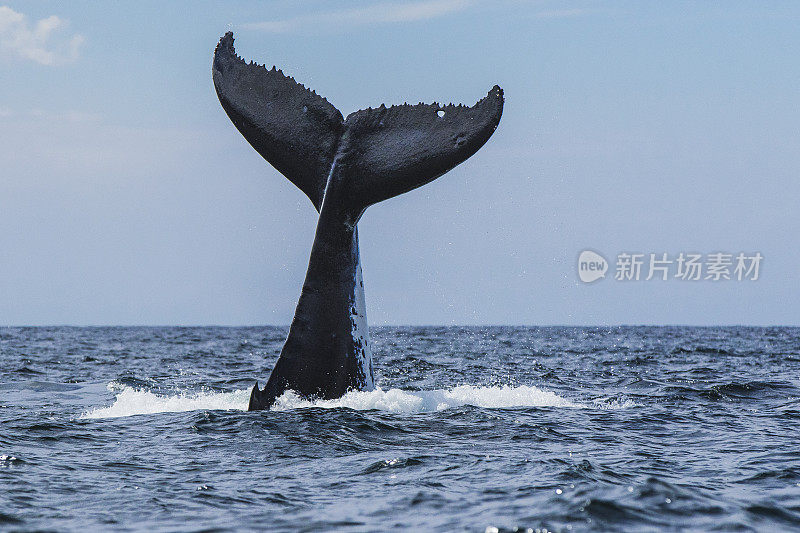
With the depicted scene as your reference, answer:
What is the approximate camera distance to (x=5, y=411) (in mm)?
10906

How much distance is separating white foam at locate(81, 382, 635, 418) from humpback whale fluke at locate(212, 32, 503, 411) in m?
0.14

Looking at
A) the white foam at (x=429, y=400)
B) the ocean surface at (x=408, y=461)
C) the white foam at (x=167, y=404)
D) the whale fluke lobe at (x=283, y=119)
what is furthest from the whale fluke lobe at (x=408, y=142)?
the white foam at (x=167, y=404)

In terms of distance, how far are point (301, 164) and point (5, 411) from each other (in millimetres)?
4770

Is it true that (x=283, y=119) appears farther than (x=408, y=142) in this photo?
Yes

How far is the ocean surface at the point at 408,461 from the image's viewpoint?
564 centimetres

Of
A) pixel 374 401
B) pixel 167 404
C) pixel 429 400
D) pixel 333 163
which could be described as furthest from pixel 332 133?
pixel 167 404

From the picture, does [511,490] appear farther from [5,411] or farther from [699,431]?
[5,411]

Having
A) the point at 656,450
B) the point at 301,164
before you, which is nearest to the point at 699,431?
the point at 656,450

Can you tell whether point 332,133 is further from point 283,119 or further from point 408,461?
point 408,461

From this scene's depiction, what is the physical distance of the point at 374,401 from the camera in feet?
29.9

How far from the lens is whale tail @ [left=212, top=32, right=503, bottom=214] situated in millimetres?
8320

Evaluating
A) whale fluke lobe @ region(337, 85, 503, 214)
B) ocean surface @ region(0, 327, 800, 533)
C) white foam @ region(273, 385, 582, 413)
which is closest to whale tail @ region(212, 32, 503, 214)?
whale fluke lobe @ region(337, 85, 503, 214)

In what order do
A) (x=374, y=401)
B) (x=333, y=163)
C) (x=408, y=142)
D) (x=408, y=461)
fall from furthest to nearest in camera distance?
(x=374, y=401), (x=333, y=163), (x=408, y=142), (x=408, y=461)

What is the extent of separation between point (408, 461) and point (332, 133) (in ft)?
10.7
